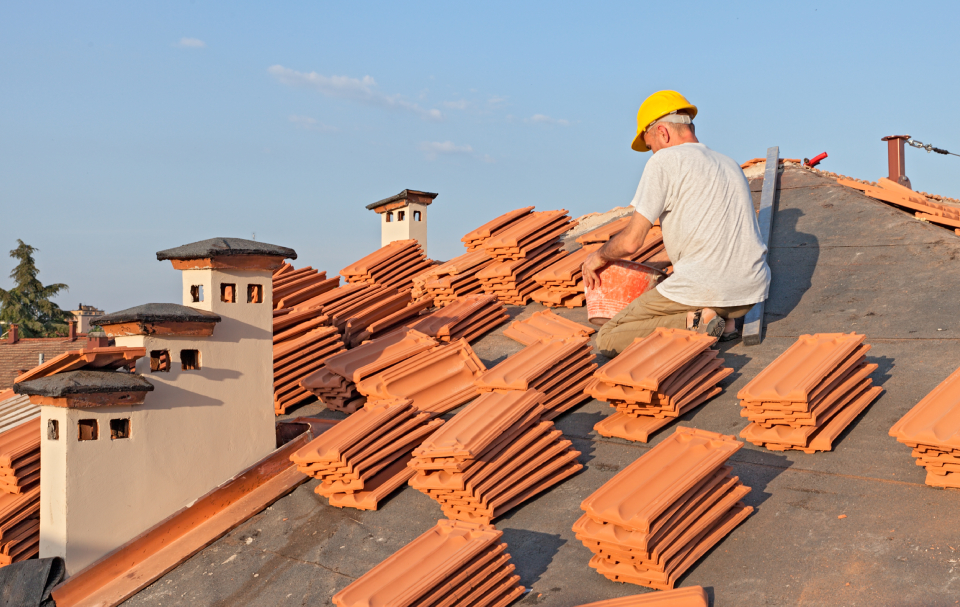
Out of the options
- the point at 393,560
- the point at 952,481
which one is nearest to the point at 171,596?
the point at 393,560

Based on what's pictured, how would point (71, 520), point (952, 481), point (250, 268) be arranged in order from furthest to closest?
point (250, 268) < point (71, 520) < point (952, 481)

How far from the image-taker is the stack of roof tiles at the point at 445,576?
387cm

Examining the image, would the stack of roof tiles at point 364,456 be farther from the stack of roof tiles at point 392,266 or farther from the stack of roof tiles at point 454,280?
the stack of roof tiles at point 392,266

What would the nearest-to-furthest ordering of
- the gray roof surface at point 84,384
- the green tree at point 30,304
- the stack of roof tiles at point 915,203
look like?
the gray roof surface at point 84,384 < the stack of roof tiles at point 915,203 < the green tree at point 30,304

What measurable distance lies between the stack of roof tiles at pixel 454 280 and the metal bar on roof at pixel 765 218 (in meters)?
3.89

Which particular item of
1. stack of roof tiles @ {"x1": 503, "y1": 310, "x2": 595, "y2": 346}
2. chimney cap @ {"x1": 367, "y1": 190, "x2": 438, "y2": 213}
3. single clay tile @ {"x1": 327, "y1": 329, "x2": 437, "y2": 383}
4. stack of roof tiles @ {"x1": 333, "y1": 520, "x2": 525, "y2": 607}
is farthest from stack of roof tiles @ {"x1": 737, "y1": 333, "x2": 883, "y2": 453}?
chimney cap @ {"x1": 367, "y1": 190, "x2": 438, "y2": 213}

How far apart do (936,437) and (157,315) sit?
5369 millimetres

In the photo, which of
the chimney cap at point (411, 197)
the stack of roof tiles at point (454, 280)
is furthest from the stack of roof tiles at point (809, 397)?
the chimney cap at point (411, 197)

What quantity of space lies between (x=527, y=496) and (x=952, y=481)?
8.28 ft

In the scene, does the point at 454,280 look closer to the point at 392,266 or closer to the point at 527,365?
the point at 392,266

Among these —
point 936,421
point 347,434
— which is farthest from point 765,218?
point 347,434

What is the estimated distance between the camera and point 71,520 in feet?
17.9

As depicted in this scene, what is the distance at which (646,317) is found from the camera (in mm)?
6902

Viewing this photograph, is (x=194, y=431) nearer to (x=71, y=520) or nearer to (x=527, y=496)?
(x=71, y=520)
